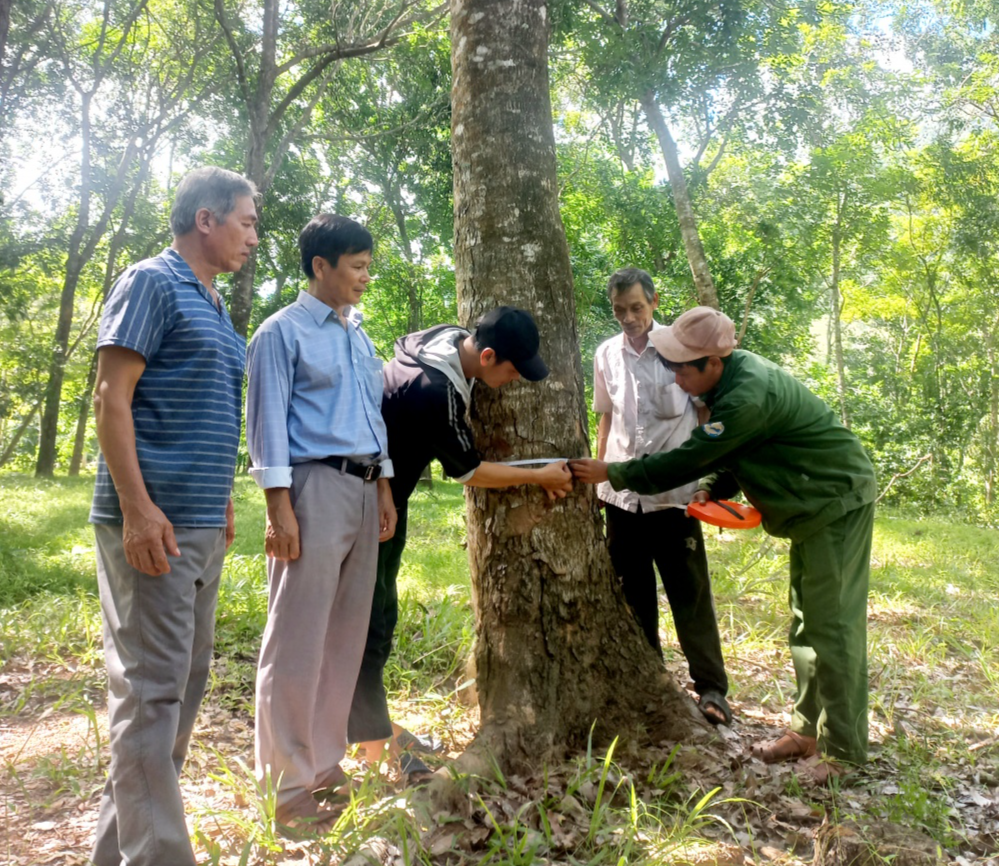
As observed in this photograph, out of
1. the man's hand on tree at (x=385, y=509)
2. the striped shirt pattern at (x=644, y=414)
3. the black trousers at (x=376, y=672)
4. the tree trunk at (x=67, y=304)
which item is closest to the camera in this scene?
the man's hand on tree at (x=385, y=509)

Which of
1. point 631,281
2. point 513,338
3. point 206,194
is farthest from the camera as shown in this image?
point 631,281

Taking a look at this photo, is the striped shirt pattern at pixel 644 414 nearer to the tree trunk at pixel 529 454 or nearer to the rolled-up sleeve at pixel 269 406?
the tree trunk at pixel 529 454

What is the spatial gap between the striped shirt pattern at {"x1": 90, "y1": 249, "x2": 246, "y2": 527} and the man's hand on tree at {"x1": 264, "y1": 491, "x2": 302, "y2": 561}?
0.71 ft

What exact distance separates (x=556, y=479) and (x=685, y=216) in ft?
24.2

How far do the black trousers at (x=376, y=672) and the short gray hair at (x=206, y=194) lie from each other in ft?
4.41

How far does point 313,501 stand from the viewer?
2516 mm

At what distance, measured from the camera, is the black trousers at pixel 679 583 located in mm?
3521

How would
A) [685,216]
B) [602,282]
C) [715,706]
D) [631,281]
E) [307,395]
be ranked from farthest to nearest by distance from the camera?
[602,282], [685,216], [631,281], [715,706], [307,395]

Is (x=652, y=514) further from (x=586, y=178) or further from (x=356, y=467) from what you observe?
(x=586, y=178)

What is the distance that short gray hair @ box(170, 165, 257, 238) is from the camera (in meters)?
2.22

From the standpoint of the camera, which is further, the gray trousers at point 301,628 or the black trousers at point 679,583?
the black trousers at point 679,583

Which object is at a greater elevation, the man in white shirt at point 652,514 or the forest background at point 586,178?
the forest background at point 586,178

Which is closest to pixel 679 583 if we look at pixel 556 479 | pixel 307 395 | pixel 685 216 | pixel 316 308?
pixel 556 479

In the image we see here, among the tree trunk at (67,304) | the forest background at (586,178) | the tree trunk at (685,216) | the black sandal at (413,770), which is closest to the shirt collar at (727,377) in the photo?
the black sandal at (413,770)
